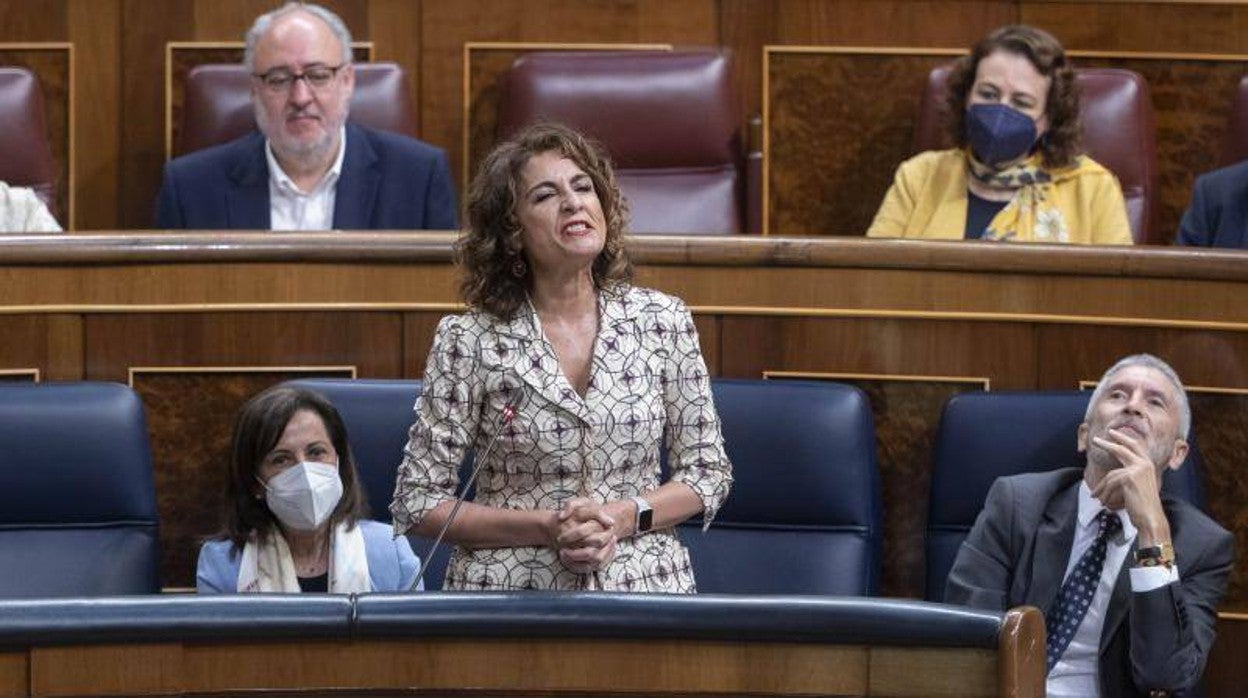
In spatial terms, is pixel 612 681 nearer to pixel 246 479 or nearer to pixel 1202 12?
pixel 246 479

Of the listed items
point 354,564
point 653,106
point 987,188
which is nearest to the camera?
point 354,564

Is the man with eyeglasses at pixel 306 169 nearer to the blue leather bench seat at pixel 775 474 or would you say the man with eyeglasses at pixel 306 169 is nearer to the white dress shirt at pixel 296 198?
the white dress shirt at pixel 296 198

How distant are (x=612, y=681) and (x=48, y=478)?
83 centimetres

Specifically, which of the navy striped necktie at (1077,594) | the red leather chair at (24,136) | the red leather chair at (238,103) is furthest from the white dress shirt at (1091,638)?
the red leather chair at (24,136)

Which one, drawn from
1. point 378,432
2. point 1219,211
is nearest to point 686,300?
point 378,432

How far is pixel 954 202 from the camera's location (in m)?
2.31

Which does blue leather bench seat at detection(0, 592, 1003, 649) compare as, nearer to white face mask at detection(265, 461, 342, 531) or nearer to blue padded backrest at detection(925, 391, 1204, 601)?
white face mask at detection(265, 461, 342, 531)

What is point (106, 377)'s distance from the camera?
6.34 feet

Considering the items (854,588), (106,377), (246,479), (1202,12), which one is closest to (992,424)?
(854,588)

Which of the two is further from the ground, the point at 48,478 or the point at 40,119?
the point at 40,119

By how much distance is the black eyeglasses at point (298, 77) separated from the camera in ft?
7.54

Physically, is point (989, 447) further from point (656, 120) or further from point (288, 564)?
point (656, 120)

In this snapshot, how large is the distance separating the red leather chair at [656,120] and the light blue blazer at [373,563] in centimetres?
75

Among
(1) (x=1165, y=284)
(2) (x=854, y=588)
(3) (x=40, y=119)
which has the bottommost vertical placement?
(2) (x=854, y=588)
